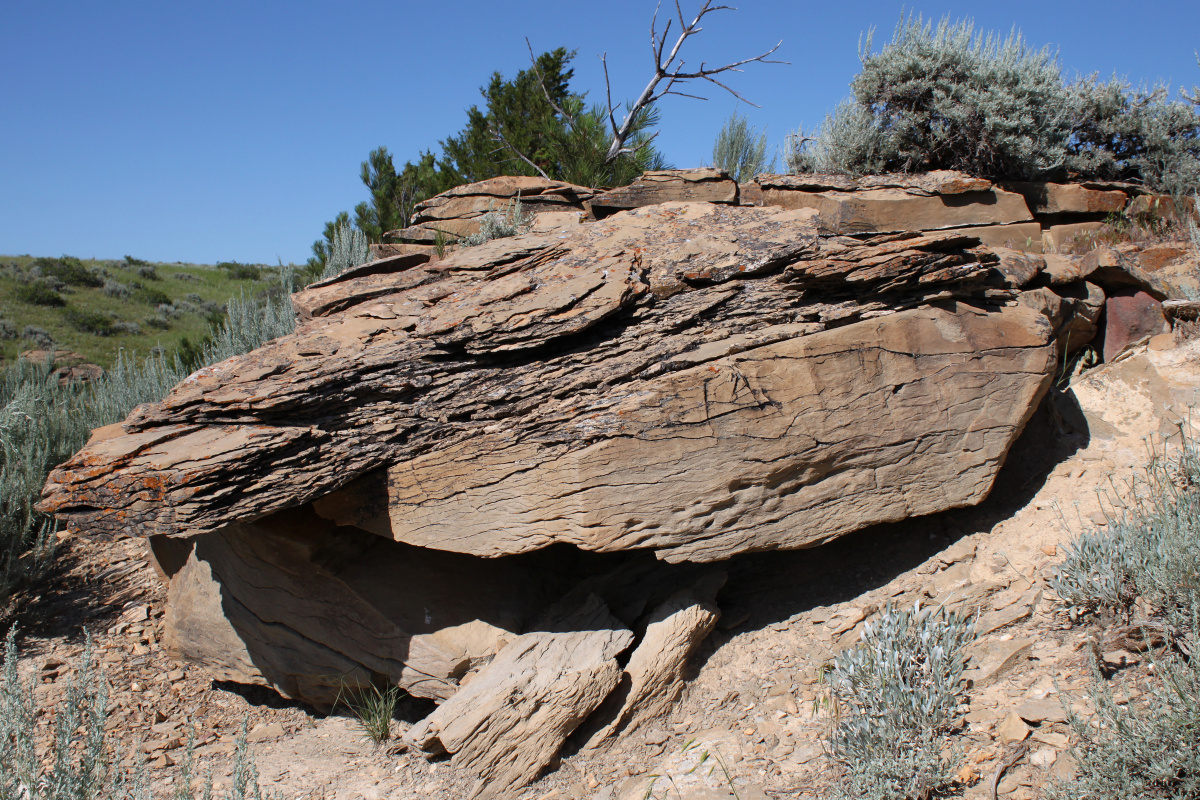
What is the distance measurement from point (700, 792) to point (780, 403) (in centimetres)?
214

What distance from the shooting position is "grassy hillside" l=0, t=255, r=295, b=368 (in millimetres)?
14289

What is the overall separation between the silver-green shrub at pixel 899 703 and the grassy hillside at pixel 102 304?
1178 cm

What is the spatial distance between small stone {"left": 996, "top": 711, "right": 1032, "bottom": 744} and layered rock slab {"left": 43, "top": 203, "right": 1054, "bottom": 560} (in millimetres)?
1297

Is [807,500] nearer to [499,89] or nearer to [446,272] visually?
[446,272]

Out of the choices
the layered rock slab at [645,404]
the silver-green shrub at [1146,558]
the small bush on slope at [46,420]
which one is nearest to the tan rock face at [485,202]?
the small bush on slope at [46,420]

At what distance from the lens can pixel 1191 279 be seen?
5957mm

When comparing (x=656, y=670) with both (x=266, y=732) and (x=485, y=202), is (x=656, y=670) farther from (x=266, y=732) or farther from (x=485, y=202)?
(x=485, y=202)

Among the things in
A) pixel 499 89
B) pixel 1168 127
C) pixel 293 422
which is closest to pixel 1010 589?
pixel 293 422

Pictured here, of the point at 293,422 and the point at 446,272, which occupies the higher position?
the point at 446,272

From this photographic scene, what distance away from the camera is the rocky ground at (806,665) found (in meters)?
3.21

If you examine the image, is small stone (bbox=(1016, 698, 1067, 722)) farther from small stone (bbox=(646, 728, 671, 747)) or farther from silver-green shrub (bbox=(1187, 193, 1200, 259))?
silver-green shrub (bbox=(1187, 193, 1200, 259))

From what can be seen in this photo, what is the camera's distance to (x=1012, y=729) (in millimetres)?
3010

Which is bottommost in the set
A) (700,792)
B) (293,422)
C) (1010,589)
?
(700,792)

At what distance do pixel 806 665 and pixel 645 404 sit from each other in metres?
1.90
